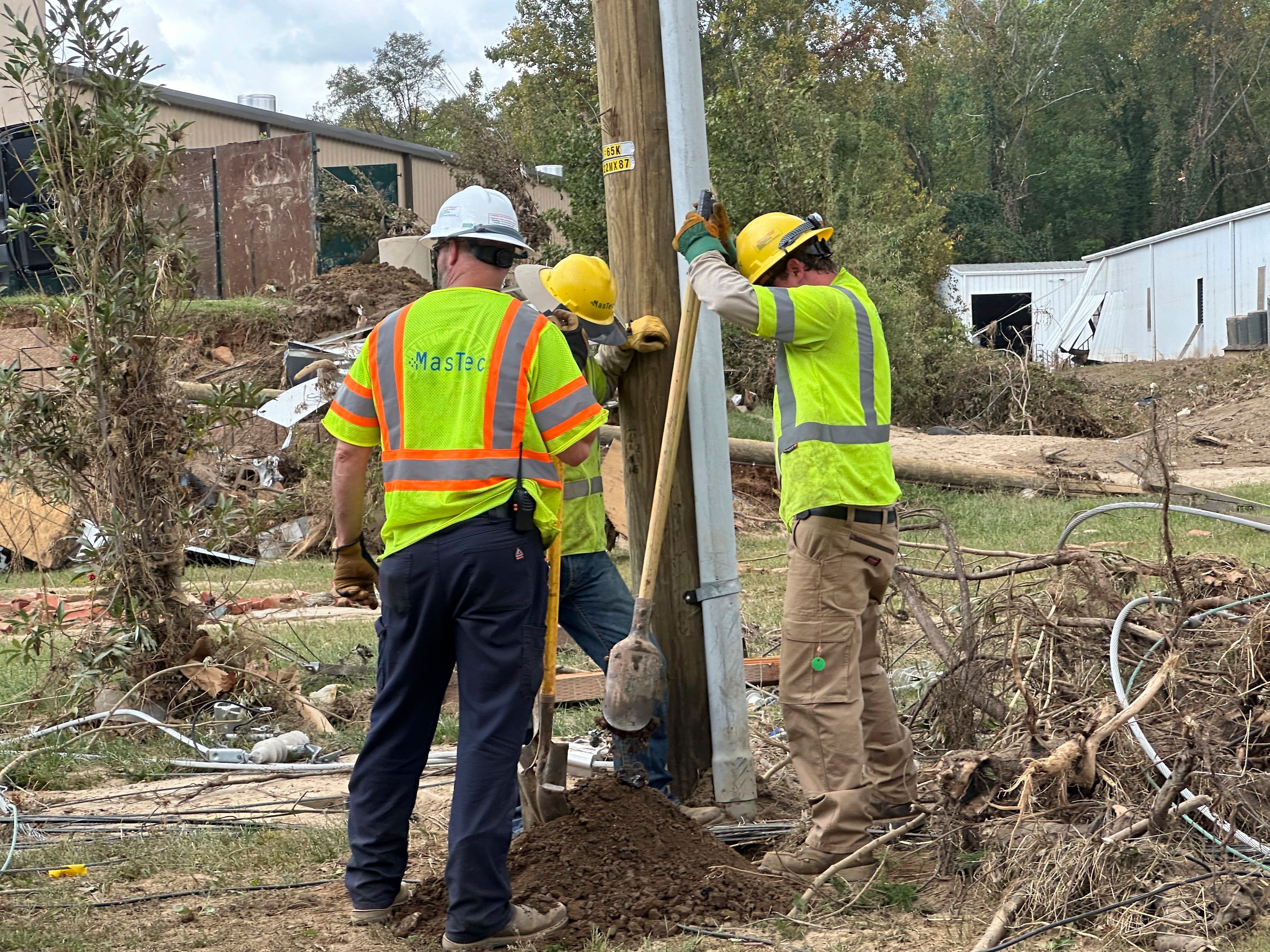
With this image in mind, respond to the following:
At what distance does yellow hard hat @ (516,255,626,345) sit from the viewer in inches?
196

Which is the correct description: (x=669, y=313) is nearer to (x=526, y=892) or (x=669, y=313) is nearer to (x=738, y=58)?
(x=526, y=892)

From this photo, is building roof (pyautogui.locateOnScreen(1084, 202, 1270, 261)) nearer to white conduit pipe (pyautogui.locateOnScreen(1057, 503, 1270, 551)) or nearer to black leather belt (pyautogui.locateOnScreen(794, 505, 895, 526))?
white conduit pipe (pyautogui.locateOnScreen(1057, 503, 1270, 551))

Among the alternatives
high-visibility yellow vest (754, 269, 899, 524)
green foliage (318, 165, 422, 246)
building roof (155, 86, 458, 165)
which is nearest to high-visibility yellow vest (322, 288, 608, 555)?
high-visibility yellow vest (754, 269, 899, 524)

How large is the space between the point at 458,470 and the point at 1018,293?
34763mm

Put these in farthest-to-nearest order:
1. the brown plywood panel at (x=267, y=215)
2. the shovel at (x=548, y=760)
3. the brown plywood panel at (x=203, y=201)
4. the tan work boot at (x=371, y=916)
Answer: the brown plywood panel at (x=203, y=201) < the brown plywood panel at (x=267, y=215) < the shovel at (x=548, y=760) < the tan work boot at (x=371, y=916)

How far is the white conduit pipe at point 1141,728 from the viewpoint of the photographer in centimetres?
387

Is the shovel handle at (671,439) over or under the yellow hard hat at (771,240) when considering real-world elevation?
under

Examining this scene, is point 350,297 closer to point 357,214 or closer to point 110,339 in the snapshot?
point 357,214

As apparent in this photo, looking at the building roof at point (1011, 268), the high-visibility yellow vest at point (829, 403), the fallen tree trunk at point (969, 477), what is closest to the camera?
the high-visibility yellow vest at point (829, 403)

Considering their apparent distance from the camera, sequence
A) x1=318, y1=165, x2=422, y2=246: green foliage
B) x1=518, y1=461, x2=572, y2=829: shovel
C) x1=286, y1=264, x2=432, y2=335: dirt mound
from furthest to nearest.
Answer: x1=318, y1=165, x2=422, y2=246: green foliage, x1=286, y1=264, x2=432, y2=335: dirt mound, x1=518, y1=461, x2=572, y2=829: shovel

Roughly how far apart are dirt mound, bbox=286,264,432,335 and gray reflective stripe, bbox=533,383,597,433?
15.8 metres

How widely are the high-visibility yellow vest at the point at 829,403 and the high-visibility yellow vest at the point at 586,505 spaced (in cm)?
85

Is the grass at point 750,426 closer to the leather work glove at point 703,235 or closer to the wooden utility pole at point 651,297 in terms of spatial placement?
Answer: the wooden utility pole at point 651,297

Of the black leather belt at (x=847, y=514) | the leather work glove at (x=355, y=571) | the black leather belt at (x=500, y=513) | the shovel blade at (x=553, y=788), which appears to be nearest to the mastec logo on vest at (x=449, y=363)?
the black leather belt at (x=500, y=513)
